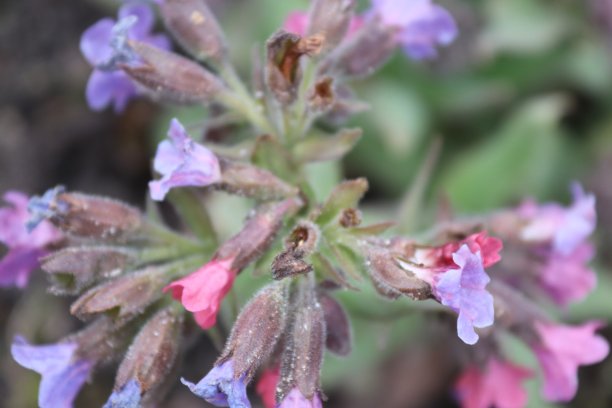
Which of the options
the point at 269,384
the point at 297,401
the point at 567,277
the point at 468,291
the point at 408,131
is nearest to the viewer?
the point at 468,291

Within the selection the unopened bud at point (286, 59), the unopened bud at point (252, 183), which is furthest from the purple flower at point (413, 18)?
the unopened bud at point (252, 183)

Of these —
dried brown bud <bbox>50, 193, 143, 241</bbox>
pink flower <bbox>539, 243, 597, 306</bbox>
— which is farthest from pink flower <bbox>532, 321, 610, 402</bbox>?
dried brown bud <bbox>50, 193, 143, 241</bbox>

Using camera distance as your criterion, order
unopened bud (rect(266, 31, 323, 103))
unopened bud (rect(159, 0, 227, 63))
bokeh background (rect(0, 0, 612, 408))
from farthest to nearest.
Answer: bokeh background (rect(0, 0, 612, 408)) → unopened bud (rect(159, 0, 227, 63)) → unopened bud (rect(266, 31, 323, 103))

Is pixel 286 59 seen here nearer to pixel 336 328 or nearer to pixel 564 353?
pixel 336 328

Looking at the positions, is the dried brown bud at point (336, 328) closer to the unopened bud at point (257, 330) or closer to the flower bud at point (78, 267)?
the unopened bud at point (257, 330)

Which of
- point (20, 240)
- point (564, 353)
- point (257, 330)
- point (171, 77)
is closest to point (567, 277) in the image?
point (564, 353)

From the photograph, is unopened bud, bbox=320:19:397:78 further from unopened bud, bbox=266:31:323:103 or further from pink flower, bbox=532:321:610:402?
pink flower, bbox=532:321:610:402
